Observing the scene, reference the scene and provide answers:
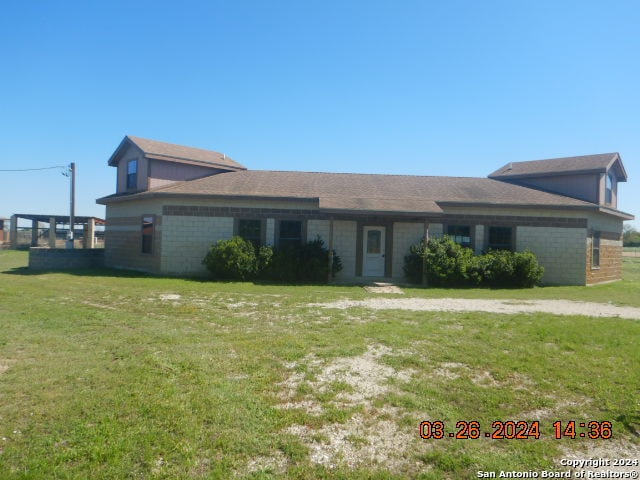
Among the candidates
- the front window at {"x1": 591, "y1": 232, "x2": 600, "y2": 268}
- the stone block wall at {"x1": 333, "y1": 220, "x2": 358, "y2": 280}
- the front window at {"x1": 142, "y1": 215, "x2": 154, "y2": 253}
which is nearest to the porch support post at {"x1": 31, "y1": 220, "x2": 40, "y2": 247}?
the front window at {"x1": 142, "y1": 215, "x2": 154, "y2": 253}

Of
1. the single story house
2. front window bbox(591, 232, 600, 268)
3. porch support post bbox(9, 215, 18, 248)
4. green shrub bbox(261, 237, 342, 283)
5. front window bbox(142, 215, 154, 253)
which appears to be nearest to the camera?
green shrub bbox(261, 237, 342, 283)

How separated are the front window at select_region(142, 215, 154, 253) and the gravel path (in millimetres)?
10461

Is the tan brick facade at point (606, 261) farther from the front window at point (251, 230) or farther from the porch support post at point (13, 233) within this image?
the porch support post at point (13, 233)

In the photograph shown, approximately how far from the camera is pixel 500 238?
17609 mm

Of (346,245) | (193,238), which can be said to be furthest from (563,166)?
(193,238)

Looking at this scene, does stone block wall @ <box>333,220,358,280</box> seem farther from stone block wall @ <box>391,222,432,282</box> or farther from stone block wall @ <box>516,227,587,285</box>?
stone block wall @ <box>516,227,587,285</box>

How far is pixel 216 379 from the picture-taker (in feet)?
16.0

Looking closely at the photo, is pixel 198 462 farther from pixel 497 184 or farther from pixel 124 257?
pixel 497 184

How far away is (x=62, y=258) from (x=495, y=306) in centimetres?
1870

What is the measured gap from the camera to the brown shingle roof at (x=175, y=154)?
62.2 feet

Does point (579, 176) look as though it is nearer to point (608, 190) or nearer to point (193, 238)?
point (608, 190)

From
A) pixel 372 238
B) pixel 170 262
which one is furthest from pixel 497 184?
pixel 170 262

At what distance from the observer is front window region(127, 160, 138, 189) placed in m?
19.5

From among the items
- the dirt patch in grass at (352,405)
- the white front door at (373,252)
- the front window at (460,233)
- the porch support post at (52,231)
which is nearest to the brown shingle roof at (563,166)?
the front window at (460,233)
